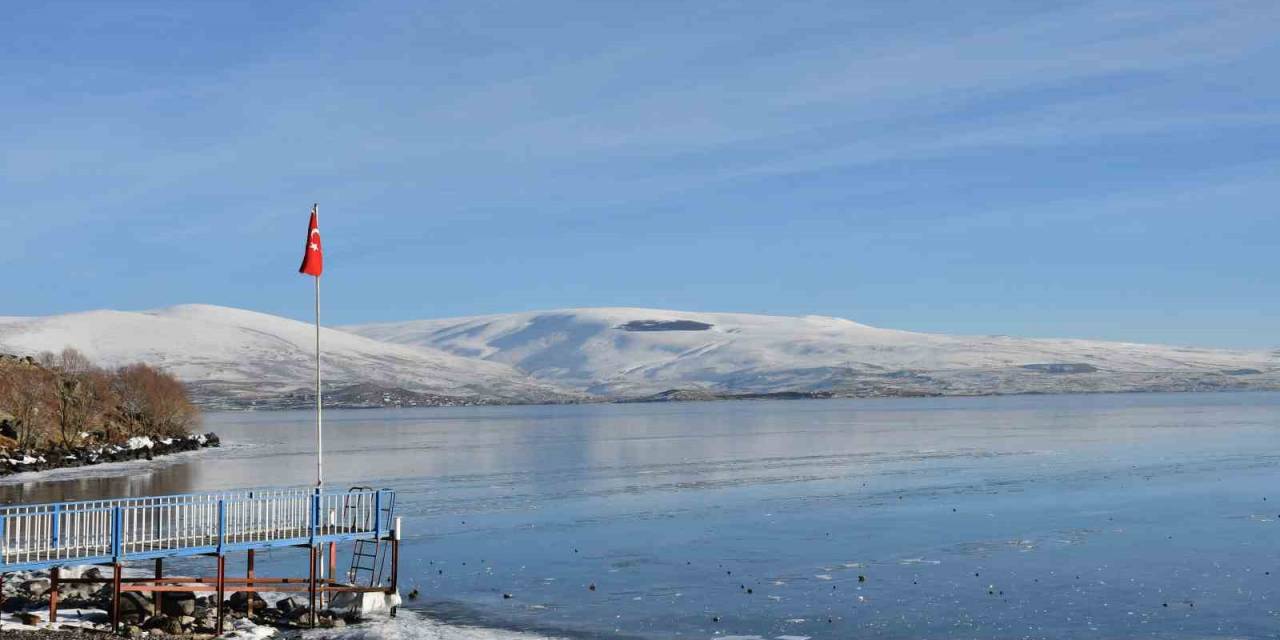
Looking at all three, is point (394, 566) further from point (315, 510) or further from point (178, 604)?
point (178, 604)

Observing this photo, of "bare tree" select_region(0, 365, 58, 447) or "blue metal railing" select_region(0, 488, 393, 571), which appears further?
"bare tree" select_region(0, 365, 58, 447)

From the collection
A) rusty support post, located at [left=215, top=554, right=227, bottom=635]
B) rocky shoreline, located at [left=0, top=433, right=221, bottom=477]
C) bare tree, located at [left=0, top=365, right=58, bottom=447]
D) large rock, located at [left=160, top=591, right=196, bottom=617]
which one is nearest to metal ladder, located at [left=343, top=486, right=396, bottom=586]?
rusty support post, located at [left=215, top=554, right=227, bottom=635]

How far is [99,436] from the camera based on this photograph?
75.9 m

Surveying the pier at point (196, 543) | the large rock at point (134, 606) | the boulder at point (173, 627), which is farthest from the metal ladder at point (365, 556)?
the boulder at point (173, 627)

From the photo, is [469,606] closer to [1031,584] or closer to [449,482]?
[1031,584]

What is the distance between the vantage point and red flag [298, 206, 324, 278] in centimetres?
2897

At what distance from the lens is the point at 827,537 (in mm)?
33719

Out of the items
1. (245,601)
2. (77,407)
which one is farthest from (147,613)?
(77,407)

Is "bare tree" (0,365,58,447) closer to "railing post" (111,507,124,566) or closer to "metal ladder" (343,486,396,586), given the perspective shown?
"metal ladder" (343,486,396,586)

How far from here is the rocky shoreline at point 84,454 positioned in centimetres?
5947

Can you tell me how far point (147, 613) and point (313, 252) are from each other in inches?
338

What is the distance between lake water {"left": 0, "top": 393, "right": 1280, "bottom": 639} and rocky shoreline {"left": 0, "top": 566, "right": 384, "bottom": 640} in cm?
211

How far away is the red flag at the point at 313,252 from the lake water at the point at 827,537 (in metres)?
Answer: 6.62

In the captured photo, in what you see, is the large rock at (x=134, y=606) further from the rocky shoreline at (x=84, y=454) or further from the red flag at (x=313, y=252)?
the rocky shoreline at (x=84, y=454)
